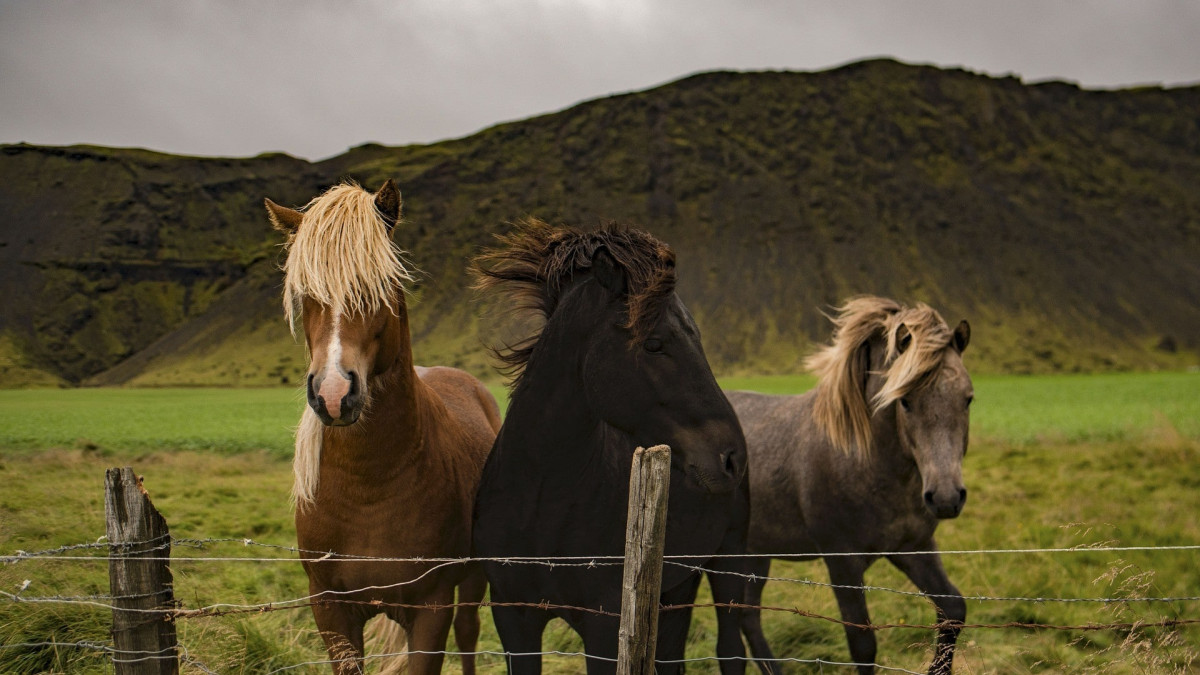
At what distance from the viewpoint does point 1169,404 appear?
26.4 meters

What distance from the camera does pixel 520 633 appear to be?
3139 mm

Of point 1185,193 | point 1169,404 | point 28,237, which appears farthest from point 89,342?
point 1185,193

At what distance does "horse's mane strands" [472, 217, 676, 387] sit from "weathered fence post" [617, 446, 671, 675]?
0.82 metres

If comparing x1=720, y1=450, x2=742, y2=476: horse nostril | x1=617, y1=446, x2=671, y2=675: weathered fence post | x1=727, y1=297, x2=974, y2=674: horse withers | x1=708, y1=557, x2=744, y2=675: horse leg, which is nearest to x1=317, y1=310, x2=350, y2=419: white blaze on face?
x1=617, y1=446, x2=671, y2=675: weathered fence post

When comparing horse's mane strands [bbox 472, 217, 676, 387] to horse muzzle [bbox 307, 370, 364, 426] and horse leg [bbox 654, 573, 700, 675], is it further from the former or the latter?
horse leg [bbox 654, 573, 700, 675]

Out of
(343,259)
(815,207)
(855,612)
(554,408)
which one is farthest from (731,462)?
(815,207)

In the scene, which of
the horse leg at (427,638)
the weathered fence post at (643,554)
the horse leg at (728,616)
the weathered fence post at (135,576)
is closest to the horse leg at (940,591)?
the horse leg at (728,616)

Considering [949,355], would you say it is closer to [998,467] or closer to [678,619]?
[678,619]

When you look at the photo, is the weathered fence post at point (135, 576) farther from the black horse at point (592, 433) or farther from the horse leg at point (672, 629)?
the horse leg at point (672, 629)

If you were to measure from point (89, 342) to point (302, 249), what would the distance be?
13658mm

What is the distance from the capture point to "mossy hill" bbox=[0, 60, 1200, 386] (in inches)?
2618

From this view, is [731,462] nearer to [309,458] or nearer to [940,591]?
[309,458]

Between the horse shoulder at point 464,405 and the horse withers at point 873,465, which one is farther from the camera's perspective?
the horse withers at point 873,465

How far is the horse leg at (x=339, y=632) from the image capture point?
127 inches
